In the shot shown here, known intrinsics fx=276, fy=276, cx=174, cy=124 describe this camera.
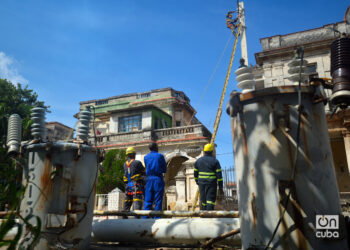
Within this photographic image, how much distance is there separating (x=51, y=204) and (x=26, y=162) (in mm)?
639

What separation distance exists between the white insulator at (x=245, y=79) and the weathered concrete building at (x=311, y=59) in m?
15.4

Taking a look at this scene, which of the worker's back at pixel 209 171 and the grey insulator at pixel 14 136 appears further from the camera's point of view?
the worker's back at pixel 209 171

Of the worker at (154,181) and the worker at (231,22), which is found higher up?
the worker at (231,22)

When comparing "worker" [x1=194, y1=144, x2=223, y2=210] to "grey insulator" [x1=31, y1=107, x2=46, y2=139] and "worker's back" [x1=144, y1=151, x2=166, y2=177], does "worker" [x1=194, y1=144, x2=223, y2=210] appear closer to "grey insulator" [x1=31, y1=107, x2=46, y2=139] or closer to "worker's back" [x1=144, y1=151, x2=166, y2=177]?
"worker's back" [x1=144, y1=151, x2=166, y2=177]

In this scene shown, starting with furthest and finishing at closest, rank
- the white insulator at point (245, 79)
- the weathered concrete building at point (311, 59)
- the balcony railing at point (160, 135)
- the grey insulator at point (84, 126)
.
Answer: the balcony railing at point (160, 135) < the weathered concrete building at point (311, 59) < the grey insulator at point (84, 126) < the white insulator at point (245, 79)

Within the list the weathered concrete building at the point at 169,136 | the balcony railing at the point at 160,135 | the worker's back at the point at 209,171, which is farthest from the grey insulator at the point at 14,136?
the balcony railing at the point at 160,135

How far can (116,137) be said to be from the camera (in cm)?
2195

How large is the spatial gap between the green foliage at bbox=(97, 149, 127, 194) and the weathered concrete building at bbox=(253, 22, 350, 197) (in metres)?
11.2

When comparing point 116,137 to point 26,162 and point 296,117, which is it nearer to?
point 26,162

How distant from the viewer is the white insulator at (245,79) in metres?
2.65

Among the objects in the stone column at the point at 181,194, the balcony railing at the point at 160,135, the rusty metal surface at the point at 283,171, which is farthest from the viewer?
the balcony railing at the point at 160,135

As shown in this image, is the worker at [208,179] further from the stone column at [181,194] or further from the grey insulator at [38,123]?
the stone column at [181,194]

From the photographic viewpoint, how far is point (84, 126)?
3629mm

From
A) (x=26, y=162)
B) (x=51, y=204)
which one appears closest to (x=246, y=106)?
(x=51, y=204)
